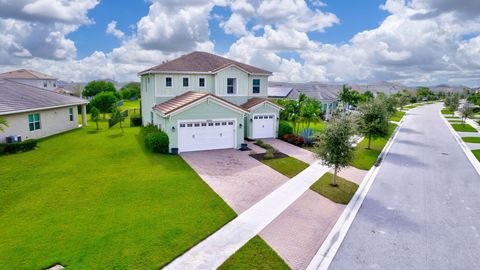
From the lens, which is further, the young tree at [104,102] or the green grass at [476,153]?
the young tree at [104,102]

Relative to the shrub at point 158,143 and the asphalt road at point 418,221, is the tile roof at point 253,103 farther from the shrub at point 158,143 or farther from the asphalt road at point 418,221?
the asphalt road at point 418,221

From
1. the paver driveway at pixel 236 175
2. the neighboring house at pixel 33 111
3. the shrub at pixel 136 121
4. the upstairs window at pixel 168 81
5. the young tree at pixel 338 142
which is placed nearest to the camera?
the paver driveway at pixel 236 175

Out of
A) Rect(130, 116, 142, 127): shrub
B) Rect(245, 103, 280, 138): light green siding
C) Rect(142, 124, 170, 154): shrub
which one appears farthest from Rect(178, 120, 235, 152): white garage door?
Rect(130, 116, 142, 127): shrub

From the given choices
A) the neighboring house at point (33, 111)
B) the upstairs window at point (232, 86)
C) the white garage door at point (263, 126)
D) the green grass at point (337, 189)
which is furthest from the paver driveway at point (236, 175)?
the neighboring house at point (33, 111)

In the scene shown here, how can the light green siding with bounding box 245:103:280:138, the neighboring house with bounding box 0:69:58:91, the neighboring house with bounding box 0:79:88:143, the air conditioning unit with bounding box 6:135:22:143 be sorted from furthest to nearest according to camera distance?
1. the neighboring house with bounding box 0:69:58:91
2. the light green siding with bounding box 245:103:280:138
3. the neighboring house with bounding box 0:79:88:143
4. the air conditioning unit with bounding box 6:135:22:143

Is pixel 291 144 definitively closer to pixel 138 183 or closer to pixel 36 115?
pixel 138 183

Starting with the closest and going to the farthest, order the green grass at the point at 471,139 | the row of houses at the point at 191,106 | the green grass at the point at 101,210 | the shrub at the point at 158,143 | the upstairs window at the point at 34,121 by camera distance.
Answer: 1. the green grass at the point at 101,210
2. the shrub at the point at 158,143
3. the row of houses at the point at 191,106
4. the upstairs window at the point at 34,121
5. the green grass at the point at 471,139

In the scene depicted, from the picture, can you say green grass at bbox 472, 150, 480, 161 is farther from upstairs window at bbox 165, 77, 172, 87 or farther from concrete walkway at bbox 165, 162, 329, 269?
upstairs window at bbox 165, 77, 172, 87
